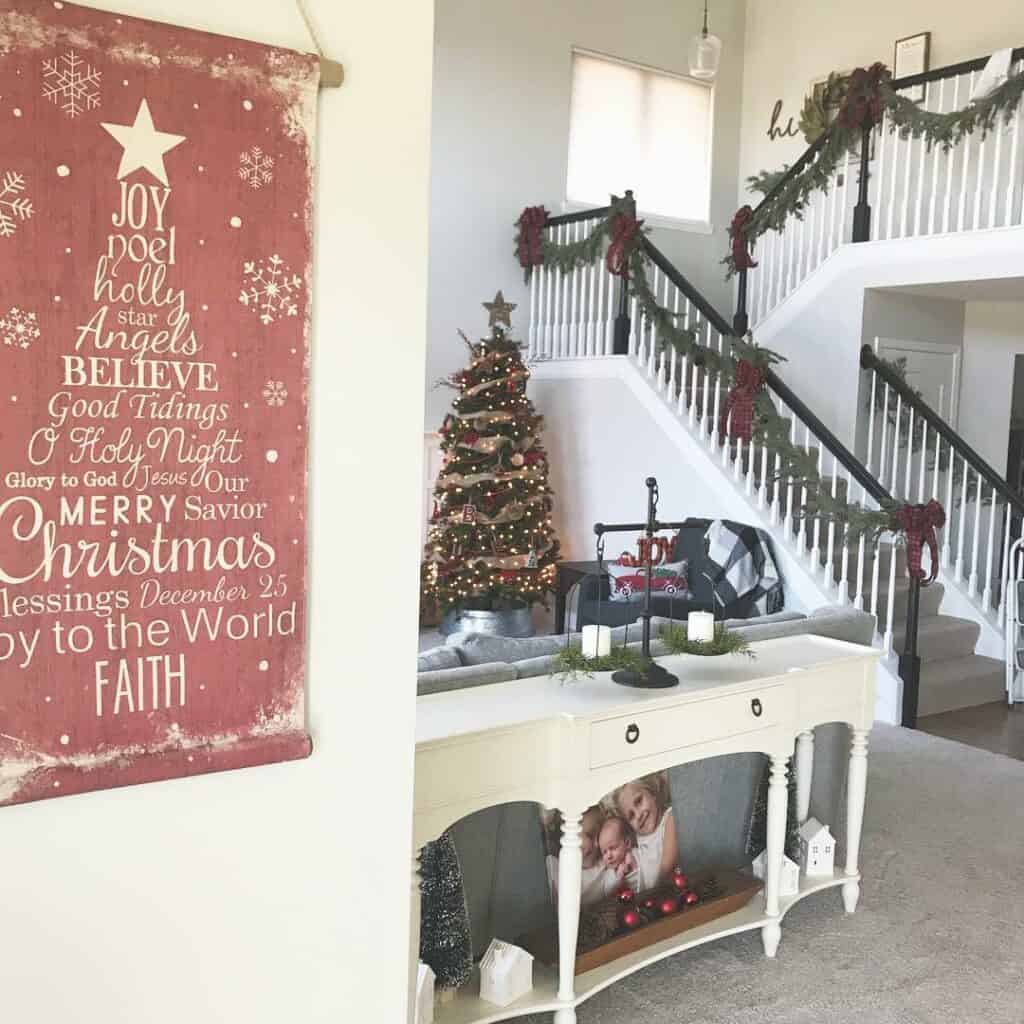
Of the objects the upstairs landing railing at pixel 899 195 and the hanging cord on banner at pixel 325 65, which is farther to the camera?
the upstairs landing railing at pixel 899 195

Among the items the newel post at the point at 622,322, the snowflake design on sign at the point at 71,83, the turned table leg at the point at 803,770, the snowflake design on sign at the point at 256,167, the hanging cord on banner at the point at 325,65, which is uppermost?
the newel post at the point at 622,322

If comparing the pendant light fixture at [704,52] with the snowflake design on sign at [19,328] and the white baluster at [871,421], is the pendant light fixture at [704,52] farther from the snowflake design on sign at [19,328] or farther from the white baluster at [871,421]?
the snowflake design on sign at [19,328]

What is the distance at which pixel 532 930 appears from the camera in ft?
9.49

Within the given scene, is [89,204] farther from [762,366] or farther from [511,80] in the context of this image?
[511,80]

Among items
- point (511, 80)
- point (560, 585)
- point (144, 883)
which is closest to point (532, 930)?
point (144, 883)

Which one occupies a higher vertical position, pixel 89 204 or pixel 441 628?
pixel 89 204

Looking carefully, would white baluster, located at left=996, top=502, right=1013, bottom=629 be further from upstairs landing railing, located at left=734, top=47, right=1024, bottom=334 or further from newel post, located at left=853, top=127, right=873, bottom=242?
newel post, located at left=853, top=127, right=873, bottom=242

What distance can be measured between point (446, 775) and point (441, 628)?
4.97 metres

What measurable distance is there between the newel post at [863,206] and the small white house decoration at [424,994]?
5975 millimetres

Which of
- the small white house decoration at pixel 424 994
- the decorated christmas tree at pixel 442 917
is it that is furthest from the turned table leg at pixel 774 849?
the small white house decoration at pixel 424 994

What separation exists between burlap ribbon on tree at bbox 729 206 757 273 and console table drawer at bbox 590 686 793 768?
563cm

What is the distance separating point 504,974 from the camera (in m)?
2.62

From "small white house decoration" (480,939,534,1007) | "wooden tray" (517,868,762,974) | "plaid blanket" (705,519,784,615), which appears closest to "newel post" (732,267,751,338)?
"plaid blanket" (705,519,784,615)

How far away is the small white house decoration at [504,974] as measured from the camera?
2.63 meters
